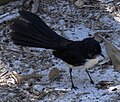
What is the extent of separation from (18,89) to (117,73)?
129cm

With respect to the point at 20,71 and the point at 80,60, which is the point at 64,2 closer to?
the point at 20,71

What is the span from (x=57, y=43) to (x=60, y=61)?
0.73 meters

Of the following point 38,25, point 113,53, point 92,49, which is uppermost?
point 38,25

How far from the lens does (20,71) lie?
634cm

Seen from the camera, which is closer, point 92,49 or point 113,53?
point 92,49

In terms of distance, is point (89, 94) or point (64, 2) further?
point (64, 2)

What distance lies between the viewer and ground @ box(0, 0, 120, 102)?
5.69 meters

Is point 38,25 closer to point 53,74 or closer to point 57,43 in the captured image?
point 57,43

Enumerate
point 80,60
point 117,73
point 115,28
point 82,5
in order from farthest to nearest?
point 82,5 → point 115,28 → point 117,73 → point 80,60

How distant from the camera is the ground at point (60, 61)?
569 cm

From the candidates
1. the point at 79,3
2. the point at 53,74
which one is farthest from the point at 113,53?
the point at 79,3

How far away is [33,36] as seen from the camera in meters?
5.77

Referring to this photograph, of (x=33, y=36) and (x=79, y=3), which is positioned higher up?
(x=79, y=3)

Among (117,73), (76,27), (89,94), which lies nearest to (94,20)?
(76,27)
